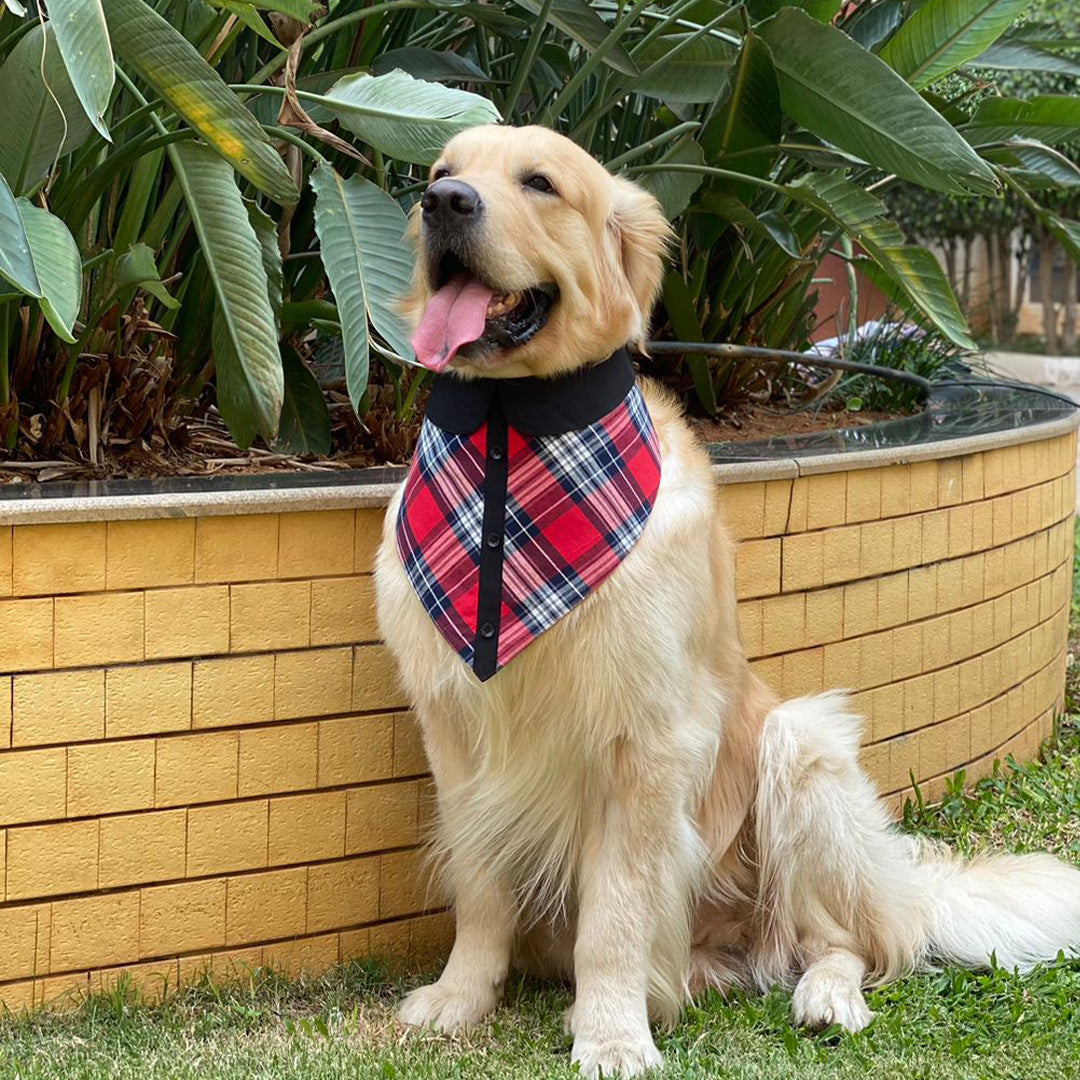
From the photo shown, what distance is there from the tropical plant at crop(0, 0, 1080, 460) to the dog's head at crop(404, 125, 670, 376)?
252mm

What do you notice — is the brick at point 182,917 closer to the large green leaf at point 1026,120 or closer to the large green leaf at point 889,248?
the large green leaf at point 889,248

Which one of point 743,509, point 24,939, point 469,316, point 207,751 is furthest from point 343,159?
point 24,939

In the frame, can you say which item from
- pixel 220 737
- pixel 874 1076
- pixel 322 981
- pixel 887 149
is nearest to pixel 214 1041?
pixel 322 981

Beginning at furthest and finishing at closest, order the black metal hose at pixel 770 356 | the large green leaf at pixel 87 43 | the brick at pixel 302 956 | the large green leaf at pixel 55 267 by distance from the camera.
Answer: the black metal hose at pixel 770 356 → the brick at pixel 302 956 → the large green leaf at pixel 55 267 → the large green leaf at pixel 87 43

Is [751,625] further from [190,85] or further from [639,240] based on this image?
[190,85]

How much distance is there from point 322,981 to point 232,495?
962 mm

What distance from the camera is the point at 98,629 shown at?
2631 mm

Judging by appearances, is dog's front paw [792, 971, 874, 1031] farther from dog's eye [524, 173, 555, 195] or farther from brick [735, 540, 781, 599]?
dog's eye [524, 173, 555, 195]

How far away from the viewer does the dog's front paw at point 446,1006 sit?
107 inches

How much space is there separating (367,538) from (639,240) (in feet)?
2.60

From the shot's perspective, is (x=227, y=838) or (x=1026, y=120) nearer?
(x=227, y=838)

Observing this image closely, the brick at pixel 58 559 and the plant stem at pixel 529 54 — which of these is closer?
the brick at pixel 58 559

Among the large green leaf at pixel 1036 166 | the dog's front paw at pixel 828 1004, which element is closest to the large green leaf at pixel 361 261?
the dog's front paw at pixel 828 1004

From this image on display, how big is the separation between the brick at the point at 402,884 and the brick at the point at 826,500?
1237 mm
